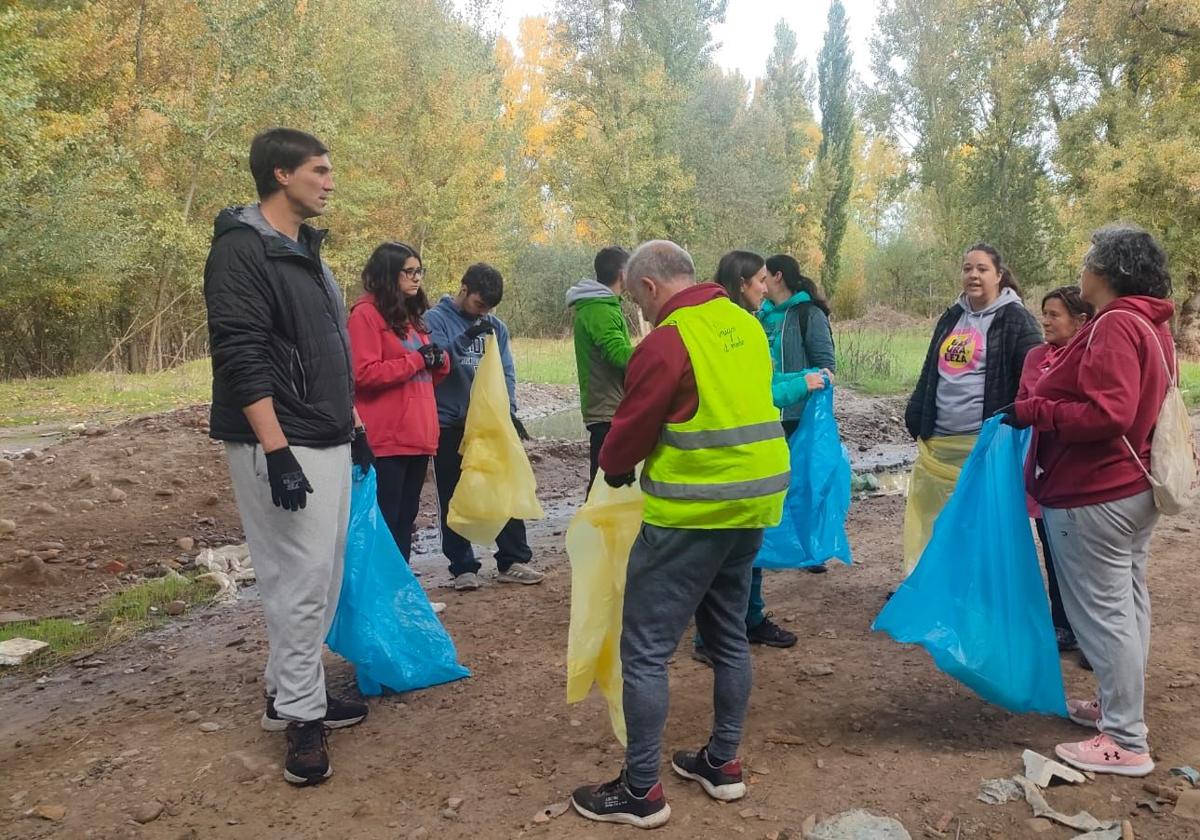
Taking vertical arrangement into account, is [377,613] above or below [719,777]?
above

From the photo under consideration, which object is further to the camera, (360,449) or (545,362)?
(545,362)

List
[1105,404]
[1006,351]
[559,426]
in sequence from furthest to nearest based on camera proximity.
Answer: [559,426], [1006,351], [1105,404]

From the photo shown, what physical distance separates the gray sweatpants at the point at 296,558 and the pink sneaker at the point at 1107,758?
2.50m

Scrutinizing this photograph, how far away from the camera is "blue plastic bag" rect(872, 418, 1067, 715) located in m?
3.12

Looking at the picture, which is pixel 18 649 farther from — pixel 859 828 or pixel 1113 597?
pixel 1113 597

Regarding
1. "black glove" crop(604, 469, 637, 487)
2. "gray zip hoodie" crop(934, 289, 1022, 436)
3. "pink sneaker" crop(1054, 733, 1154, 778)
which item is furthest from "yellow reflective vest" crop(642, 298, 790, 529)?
"gray zip hoodie" crop(934, 289, 1022, 436)

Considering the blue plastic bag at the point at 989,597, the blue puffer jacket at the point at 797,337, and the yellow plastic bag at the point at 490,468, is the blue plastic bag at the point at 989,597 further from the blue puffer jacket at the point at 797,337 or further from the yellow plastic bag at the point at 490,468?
the yellow plastic bag at the point at 490,468

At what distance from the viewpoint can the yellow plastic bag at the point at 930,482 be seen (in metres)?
4.29

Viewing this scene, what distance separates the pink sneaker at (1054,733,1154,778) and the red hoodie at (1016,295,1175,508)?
2.58 feet

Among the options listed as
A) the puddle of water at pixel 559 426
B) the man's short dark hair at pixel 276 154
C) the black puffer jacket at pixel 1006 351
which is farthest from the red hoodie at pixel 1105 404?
the puddle of water at pixel 559 426

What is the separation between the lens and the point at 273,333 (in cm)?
287

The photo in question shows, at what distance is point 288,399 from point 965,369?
Result: 3.06 metres

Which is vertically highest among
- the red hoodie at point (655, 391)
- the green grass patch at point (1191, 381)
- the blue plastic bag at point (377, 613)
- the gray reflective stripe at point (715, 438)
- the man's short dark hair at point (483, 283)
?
the man's short dark hair at point (483, 283)

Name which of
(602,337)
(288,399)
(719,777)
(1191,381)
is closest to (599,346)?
(602,337)
